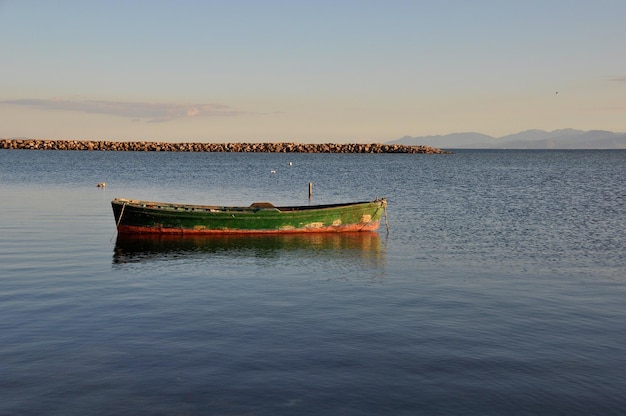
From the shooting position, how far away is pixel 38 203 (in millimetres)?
42531

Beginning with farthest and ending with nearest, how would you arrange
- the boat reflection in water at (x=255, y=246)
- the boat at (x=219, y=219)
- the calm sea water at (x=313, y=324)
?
1. the boat at (x=219, y=219)
2. the boat reflection in water at (x=255, y=246)
3. the calm sea water at (x=313, y=324)

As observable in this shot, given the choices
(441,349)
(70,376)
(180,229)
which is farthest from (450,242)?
(70,376)

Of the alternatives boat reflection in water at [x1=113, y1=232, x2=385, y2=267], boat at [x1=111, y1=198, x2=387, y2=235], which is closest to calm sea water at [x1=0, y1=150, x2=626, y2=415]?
boat reflection in water at [x1=113, y1=232, x2=385, y2=267]

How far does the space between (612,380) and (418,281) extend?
9104 millimetres

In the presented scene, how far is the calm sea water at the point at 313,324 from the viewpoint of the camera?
10.8 meters

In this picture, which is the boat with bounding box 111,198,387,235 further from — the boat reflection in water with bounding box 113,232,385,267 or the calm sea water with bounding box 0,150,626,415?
the calm sea water with bounding box 0,150,626,415

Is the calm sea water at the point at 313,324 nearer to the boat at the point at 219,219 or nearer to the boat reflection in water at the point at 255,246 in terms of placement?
the boat reflection in water at the point at 255,246

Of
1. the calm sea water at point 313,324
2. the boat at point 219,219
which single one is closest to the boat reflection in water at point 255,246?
the calm sea water at point 313,324

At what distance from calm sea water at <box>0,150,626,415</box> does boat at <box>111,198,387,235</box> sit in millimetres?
949

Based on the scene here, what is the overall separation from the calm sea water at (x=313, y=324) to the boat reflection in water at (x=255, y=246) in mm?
146

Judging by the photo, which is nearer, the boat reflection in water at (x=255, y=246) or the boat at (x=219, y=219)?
the boat reflection in water at (x=255, y=246)

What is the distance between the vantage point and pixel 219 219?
30.3 meters

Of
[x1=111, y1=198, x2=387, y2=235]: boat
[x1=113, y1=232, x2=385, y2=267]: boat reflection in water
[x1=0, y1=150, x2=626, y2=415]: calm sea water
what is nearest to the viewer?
[x1=0, y1=150, x2=626, y2=415]: calm sea water

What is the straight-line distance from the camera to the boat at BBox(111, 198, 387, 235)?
97.7 feet
